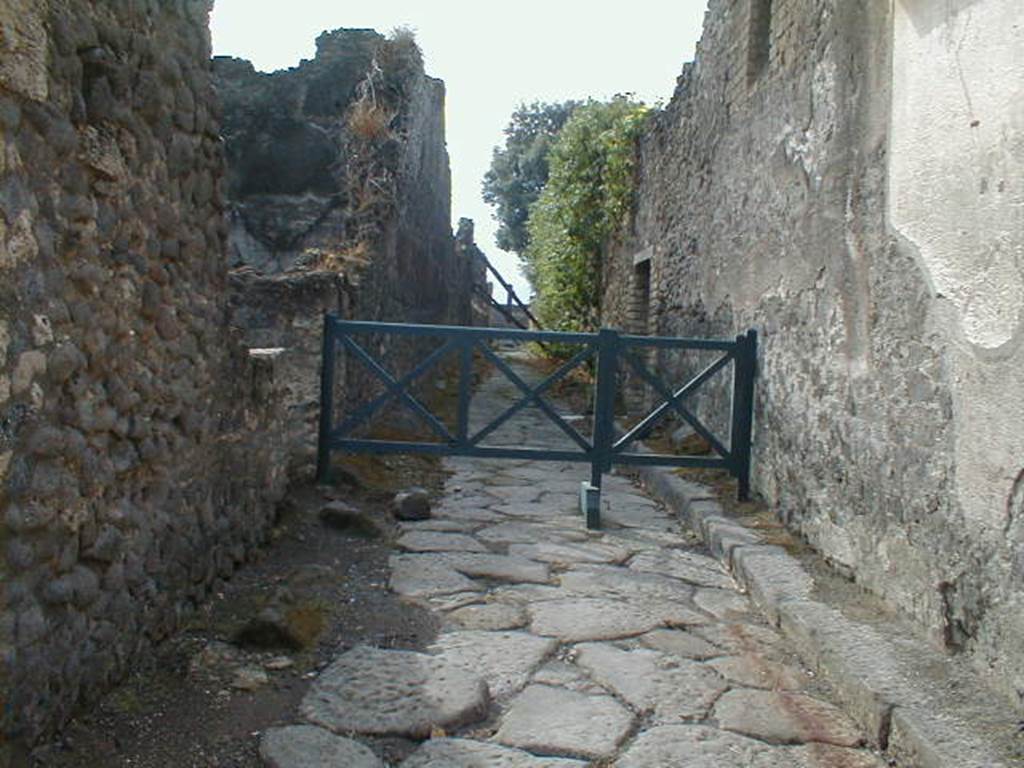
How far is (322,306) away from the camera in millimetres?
5340

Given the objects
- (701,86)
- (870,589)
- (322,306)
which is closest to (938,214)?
(870,589)

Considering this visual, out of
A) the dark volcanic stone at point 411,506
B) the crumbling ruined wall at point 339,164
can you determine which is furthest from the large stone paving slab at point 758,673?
the crumbling ruined wall at point 339,164

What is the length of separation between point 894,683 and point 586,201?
31.8 feet

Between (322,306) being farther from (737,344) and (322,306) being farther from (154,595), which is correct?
(154,595)

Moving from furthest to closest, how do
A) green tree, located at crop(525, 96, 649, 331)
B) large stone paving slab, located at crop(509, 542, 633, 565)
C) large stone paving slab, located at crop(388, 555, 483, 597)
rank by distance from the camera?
green tree, located at crop(525, 96, 649, 331)
large stone paving slab, located at crop(509, 542, 633, 565)
large stone paving slab, located at crop(388, 555, 483, 597)

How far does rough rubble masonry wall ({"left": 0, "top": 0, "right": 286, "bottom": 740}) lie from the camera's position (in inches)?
79.3

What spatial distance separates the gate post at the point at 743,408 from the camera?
523cm

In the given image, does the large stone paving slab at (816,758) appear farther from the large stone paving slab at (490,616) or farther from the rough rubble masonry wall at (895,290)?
the large stone paving slab at (490,616)

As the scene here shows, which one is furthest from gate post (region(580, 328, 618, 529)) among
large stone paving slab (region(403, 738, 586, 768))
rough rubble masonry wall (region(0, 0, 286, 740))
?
large stone paving slab (region(403, 738, 586, 768))

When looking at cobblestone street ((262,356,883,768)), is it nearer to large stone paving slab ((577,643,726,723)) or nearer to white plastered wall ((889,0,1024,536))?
large stone paving slab ((577,643,726,723))

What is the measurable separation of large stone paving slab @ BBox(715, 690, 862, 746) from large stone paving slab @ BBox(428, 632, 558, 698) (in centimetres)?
59

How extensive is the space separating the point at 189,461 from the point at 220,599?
0.56m

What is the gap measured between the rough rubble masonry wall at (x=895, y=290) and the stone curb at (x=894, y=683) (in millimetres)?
113

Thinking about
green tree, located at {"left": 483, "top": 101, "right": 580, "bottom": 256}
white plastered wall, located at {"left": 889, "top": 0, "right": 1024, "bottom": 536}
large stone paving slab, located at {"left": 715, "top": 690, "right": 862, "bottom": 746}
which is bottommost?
large stone paving slab, located at {"left": 715, "top": 690, "right": 862, "bottom": 746}
